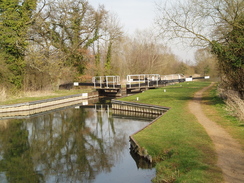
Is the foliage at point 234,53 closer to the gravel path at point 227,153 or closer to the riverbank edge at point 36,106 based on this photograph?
the gravel path at point 227,153

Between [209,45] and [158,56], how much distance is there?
29.9 metres

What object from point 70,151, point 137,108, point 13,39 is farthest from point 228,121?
point 13,39

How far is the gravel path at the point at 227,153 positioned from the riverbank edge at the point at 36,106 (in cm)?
1249

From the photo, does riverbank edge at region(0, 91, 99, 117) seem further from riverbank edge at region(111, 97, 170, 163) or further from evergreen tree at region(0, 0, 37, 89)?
riverbank edge at region(111, 97, 170, 163)

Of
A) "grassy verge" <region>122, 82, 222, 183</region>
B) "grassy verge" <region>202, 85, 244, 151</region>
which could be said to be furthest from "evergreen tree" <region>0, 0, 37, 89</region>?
"grassy verge" <region>202, 85, 244, 151</region>

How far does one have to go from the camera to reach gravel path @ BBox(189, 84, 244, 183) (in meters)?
5.29

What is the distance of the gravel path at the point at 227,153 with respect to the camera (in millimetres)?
5286

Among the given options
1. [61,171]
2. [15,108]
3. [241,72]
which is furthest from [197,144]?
[15,108]

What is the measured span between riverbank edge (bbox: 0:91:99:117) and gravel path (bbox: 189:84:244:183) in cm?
1249

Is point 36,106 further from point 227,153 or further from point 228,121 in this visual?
point 227,153

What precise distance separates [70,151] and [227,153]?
544cm

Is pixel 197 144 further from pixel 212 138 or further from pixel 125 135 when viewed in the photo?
pixel 125 135

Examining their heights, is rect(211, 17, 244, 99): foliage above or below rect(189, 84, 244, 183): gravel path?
above

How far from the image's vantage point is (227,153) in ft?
21.4
